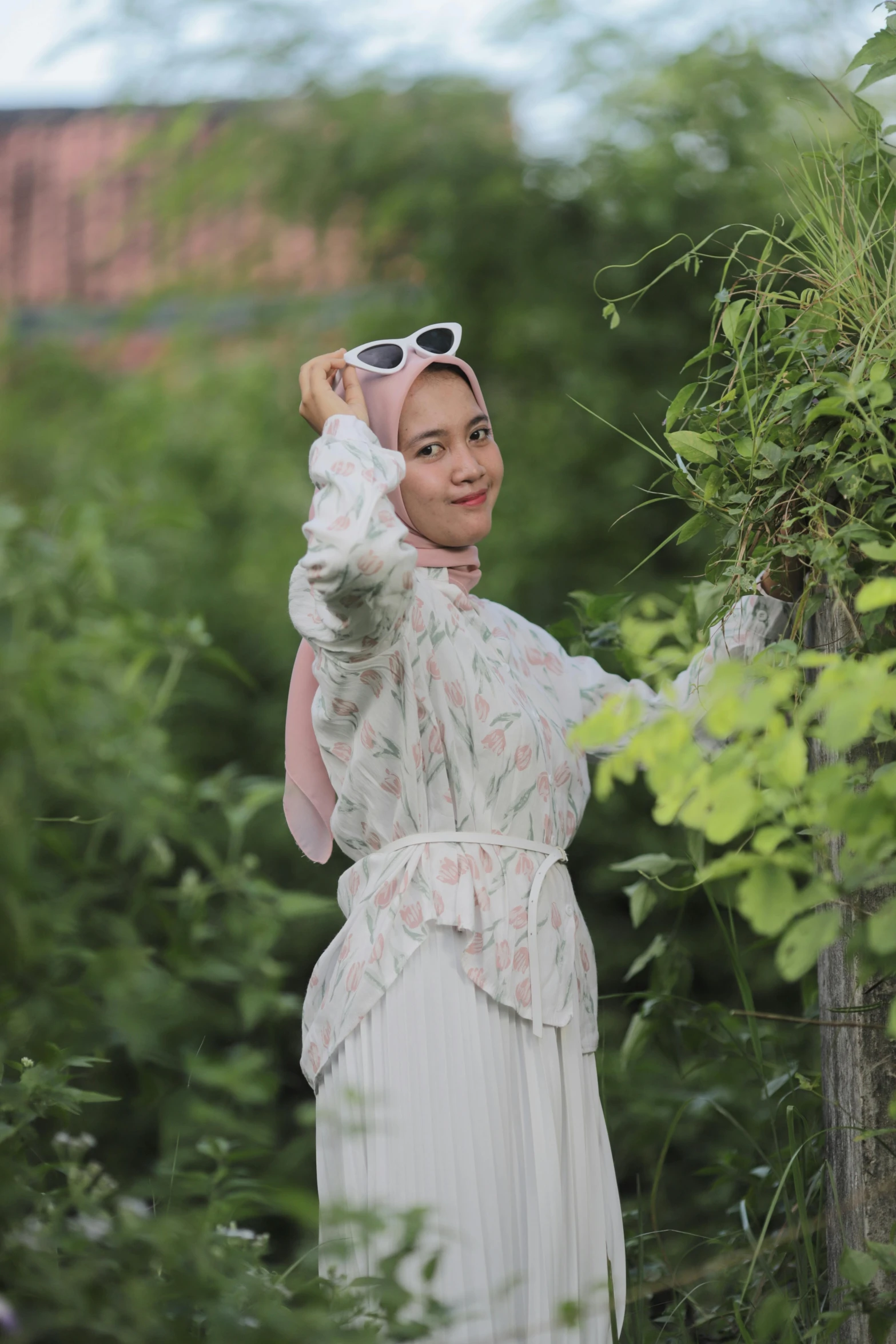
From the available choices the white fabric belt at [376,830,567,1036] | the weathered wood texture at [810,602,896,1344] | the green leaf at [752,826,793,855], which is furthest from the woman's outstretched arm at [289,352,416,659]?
the green leaf at [752,826,793,855]

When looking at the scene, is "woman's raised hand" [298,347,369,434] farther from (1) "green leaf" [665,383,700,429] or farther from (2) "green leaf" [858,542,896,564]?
(2) "green leaf" [858,542,896,564]

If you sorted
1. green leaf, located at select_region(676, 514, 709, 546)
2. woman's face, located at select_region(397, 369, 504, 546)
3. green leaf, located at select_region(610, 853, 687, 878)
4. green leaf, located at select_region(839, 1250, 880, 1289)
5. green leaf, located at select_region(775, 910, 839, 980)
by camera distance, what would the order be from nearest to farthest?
1. green leaf, located at select_region(775, 910, 839, 980)
2. green leaf, located at select_region(839, 1250, 880, 1289)
3. green leaf, located at select_region(676, 514, 709, 546)
4. woman's face, located at select_region(397, 369, 504, 546)
5. green leaf, located at select_region(610, 853, 687, 878)

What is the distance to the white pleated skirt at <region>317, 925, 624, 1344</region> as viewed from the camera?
1.53 metres

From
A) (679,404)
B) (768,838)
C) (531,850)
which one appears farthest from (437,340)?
(768,838)

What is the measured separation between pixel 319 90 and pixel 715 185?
1143mm

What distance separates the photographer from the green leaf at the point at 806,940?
3.03 feet

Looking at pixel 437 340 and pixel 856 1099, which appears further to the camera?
pixel 437 340

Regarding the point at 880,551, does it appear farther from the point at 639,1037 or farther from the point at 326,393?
the point at 639,1037

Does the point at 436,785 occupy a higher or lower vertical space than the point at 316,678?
lower

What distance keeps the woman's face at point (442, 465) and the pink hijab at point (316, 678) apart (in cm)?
2

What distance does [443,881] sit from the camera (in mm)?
1644

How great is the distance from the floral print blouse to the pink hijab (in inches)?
2.0

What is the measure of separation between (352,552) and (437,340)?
485mm

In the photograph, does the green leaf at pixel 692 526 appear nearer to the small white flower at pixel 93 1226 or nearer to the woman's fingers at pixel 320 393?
the woman's fingers at pixel 320 393
